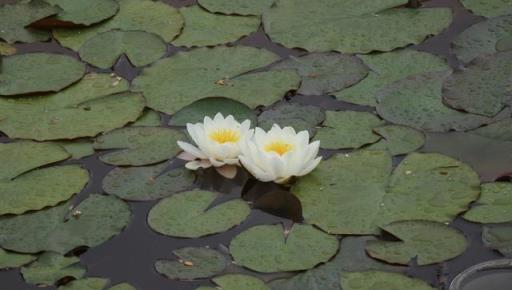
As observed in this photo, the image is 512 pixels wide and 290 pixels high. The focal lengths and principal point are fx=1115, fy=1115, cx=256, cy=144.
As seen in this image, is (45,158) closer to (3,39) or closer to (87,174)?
(87,174)

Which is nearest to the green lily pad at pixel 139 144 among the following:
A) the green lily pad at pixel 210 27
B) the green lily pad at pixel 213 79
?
the green lily pad at pixel 213 79

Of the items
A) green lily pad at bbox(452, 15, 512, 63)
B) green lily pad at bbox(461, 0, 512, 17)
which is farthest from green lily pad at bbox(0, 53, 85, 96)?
green lily pad at bbox(461, 0, 512, 17)

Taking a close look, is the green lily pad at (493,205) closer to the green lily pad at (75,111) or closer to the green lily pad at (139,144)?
the green lily pad at (139,144)

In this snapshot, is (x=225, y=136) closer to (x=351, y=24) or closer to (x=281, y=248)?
(x=281, y=248)

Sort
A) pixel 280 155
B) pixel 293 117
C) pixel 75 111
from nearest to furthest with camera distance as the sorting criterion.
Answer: pixel 280 155 < pixel 293 117 < pixel 75 111

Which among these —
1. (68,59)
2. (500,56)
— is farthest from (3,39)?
(500,56)

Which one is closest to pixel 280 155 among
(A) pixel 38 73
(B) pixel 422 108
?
(B) pixel 422 108
